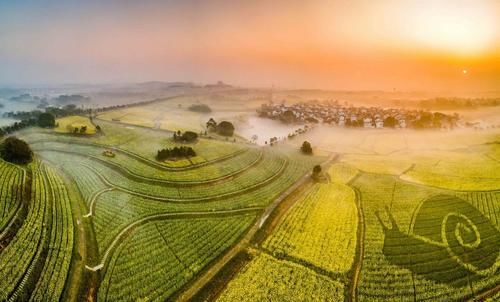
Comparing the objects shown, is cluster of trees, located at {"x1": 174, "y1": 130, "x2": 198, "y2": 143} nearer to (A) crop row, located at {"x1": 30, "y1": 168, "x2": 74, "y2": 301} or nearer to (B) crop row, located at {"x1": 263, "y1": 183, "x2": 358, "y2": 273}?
(A) crop row, located at {"x1": 30, "y1": 168, "x2": 74, "y2": 301}

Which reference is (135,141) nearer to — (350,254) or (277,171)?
(277,171)

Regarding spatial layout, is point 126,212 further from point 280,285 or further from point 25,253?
point 280,285

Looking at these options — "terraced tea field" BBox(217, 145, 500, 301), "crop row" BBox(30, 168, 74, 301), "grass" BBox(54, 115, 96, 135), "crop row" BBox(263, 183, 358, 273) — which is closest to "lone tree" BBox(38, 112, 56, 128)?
"grass" BBox(54, 115, 96, 135)

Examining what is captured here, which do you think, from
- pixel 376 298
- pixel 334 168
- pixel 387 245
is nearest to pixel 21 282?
pixel 376 298

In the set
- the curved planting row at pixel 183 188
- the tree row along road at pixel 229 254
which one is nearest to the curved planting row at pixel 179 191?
the curved planting row at pixel 183 188

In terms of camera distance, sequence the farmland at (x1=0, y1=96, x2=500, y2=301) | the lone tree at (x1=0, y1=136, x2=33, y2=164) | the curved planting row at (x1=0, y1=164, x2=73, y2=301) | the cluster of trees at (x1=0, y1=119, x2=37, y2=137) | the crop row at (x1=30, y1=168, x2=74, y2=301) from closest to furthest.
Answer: the curved planting row at (x1=0, y1=164, x2=73, y2=301) < the crop row at (x1=30, y1=168, x2=74, y2=301) < the farmland at (x1=0, y1=96, x2=500, y2=301) < the lone tree at (x1=0, y1=136, x2=33, y2=164) < the cluster of trees at (x1=0, y1=119, x2=37, y2=137)

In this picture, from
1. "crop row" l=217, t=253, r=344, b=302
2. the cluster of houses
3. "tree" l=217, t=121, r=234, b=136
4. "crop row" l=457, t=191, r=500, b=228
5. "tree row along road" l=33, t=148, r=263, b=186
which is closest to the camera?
"crop row" l=217, t=253, r=344, b=302

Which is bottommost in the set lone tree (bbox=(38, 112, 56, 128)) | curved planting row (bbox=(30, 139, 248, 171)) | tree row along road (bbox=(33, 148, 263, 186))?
tree row along road (bbox=(33, 148, 263, 186))

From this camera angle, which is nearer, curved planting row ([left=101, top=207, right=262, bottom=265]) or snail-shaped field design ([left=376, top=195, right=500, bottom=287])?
snail-shaped field design ([left=376, top=195, right=500, bottom=287])
